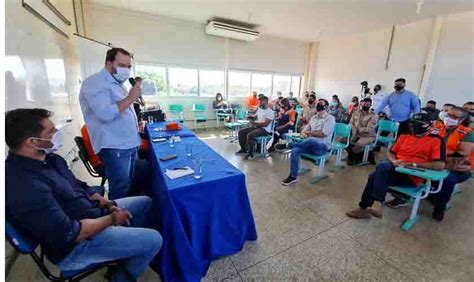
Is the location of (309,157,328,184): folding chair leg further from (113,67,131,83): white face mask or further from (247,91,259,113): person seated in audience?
(247,91,259,113): person seated in audience

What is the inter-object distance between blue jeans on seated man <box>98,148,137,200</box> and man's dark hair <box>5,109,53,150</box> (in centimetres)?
73

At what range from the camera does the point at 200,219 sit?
58.9 inches

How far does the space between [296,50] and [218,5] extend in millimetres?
4524

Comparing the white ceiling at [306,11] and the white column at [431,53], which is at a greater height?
the white ceiling at [306,11]

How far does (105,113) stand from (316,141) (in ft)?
8.43

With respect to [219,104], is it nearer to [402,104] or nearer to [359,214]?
[402,104]

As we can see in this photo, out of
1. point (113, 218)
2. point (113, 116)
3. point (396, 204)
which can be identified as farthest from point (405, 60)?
point (113, 218)

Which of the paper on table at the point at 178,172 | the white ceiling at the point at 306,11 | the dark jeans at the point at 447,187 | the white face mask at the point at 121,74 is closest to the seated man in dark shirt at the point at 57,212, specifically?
the paper on table at the point at 178,172

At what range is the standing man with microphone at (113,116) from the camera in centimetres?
161

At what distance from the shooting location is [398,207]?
2494 millimetres

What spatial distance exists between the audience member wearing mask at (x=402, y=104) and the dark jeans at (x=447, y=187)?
1968mm

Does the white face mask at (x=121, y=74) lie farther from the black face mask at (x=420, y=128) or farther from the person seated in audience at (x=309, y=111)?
the person seated in audience at (x=309, y=111)

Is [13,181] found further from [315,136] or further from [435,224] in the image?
[435,224]

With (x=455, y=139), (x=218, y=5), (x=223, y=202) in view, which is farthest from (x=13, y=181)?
(x=218, y=5)
